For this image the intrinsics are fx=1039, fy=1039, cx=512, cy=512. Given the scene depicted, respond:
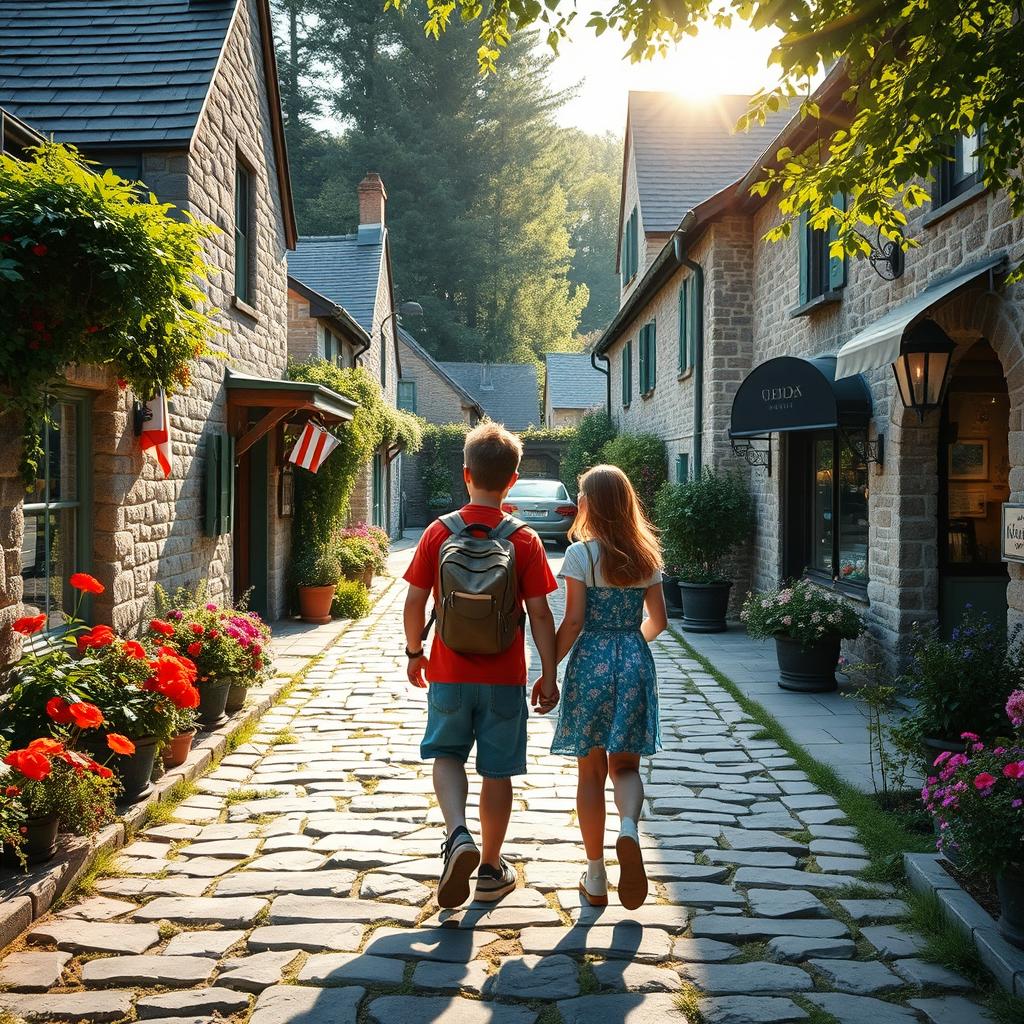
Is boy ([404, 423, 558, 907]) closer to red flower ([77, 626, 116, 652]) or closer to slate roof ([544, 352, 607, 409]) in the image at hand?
red flower ([77, 626, 116, 652])

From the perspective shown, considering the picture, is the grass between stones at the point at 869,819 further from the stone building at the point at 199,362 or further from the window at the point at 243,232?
the window at the point at 243,232

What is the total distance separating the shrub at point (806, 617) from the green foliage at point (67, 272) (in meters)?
5.38

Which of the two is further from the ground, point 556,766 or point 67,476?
point 67,476

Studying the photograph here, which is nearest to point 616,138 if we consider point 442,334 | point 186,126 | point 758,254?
point 442,334

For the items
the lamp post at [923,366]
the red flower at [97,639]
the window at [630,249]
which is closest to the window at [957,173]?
the lamp post at [923,366]

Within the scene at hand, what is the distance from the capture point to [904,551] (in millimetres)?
8188

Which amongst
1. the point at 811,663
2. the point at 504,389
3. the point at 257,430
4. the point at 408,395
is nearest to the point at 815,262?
the point at 811,663

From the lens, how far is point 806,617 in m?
8.41

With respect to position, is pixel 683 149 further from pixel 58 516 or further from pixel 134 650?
pixel 134 650

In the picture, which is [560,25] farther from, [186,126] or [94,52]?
[94,52]

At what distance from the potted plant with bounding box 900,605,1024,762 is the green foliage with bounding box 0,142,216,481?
14.8ft

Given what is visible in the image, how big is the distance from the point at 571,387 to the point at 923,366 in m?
36.8

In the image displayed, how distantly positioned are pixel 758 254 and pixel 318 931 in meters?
11.1

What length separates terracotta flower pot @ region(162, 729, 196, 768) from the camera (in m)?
5.88
